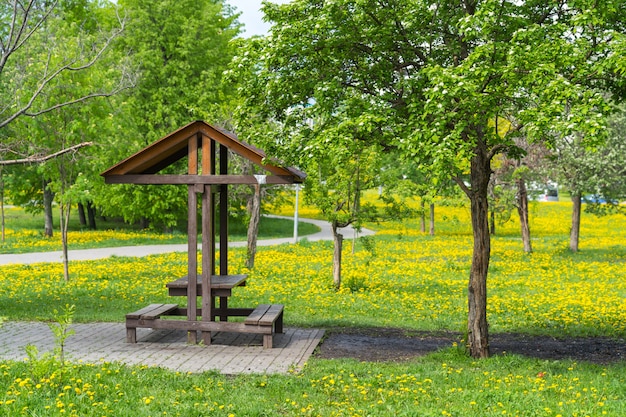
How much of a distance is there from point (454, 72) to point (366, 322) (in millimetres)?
5933

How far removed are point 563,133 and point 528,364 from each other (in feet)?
11.1

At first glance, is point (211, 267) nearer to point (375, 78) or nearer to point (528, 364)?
point (375, 78)

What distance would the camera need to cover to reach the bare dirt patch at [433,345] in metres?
9.95

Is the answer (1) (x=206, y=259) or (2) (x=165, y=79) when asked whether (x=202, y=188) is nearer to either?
(1) (x=206, y=259)

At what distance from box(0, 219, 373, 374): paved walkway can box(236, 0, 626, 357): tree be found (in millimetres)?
2692

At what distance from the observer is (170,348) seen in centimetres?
1012

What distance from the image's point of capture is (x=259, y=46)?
9703 millimetres

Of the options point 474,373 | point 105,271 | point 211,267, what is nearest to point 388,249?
point 105,271


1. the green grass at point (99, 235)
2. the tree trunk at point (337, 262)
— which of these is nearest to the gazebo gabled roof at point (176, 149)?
the tree trunk at point (337, 262)

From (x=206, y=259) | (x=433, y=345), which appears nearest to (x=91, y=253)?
(x=206, y=259)

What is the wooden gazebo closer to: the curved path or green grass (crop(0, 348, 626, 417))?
green grass (crop(0, 348, 626, 417))

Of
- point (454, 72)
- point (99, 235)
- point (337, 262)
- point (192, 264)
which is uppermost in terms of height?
point (454, 72)

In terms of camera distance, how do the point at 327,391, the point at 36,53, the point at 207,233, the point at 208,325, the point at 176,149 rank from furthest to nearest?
the point at 36,53 < the point at 176,149 < the point at 207,233 < the point at 208,325 < the point at 327,391

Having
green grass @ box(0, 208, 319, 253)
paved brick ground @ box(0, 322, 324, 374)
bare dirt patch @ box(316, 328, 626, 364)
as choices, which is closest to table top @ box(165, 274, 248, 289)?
paved brick ground @ box(0, 322, 324, 374)
